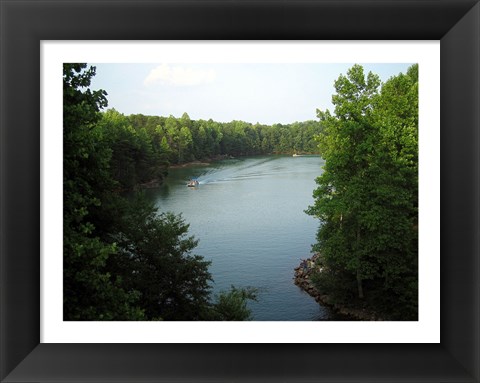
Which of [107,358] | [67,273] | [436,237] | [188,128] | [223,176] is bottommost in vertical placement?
[107,358]

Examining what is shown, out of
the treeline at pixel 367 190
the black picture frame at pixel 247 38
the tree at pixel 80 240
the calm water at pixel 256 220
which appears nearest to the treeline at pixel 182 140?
the calm water at pixel 256 220

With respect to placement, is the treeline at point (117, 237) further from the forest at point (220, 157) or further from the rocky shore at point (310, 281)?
the rocky shore at point (310, 281)

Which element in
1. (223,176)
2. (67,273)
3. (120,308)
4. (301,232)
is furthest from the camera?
(223,176)

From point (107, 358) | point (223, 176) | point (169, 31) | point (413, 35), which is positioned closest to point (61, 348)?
point (107, 358)

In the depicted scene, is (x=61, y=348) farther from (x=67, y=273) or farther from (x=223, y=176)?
(x=223, y=176)

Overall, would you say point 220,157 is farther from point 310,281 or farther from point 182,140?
point 310,281

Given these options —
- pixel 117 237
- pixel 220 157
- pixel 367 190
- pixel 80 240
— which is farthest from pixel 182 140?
pixel 80 240

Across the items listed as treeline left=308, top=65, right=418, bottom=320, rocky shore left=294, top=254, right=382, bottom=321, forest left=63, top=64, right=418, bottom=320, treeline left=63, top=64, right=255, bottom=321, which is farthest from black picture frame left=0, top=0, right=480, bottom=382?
rocky shore left=294, top=254, right=382, bottom=321
